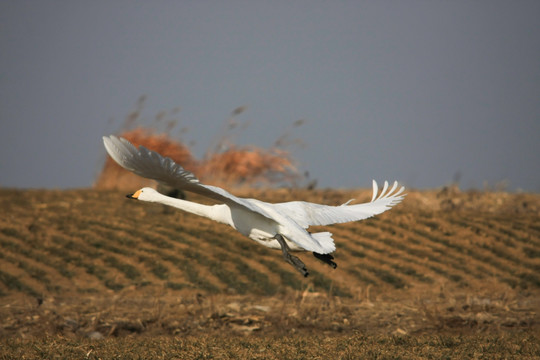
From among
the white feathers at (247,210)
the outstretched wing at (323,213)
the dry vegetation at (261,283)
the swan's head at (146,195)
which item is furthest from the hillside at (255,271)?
the swan's head at (146,195)

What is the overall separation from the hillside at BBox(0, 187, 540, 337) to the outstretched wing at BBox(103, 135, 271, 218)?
2.70 metres

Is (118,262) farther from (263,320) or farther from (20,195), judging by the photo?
(20,195)

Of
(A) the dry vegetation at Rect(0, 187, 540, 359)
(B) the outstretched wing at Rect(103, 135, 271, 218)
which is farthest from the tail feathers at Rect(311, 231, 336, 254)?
(A) the dry vegetation at Rect(0, 187, 540, 359)

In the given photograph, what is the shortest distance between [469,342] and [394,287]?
3783 millimetres

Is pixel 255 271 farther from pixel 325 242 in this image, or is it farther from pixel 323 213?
pixel 325 242


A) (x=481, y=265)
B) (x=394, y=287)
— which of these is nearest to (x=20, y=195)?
(x=394, y=287)

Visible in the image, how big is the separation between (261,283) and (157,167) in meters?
5.50

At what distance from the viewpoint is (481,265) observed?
40.3ft

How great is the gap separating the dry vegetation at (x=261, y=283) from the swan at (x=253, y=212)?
3.42 feet

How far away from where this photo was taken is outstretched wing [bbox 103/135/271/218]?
18.0 ft

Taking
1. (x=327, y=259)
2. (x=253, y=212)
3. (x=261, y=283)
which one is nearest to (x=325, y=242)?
(x=327, y=259)

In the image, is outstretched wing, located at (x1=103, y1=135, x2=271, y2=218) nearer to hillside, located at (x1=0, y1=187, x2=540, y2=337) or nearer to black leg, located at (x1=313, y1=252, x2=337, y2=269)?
black leg, located at (x1=313, y1=252, x2=337, y2=269)

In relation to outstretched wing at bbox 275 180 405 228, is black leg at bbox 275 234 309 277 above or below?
below

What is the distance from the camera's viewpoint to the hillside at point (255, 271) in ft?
28.9
